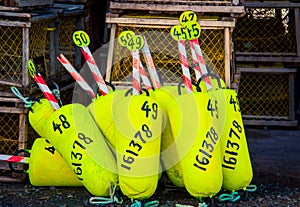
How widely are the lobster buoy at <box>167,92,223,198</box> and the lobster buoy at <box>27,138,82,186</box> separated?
96 centimetres

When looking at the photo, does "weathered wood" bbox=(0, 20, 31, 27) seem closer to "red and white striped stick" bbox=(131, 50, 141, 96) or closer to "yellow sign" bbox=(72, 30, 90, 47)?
"yellow sign" bbox=(72, 30, 90, 47)

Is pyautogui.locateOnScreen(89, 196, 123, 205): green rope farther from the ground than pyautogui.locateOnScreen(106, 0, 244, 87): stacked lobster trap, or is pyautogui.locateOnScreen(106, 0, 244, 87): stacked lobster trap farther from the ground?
pyautogui.locateOnScreen(106, 0, 244, 87): stacked lobster trap

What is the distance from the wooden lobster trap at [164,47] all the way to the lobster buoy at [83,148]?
696mm

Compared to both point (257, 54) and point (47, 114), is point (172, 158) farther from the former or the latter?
point (257, 54)

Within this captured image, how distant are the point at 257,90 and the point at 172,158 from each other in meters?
2.87

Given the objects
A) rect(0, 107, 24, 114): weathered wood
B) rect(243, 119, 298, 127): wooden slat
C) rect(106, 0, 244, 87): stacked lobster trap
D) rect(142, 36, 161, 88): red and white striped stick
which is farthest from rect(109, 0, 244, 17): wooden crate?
rect(243, 119, 298, 127): wooden slat

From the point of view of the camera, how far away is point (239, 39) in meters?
7.97

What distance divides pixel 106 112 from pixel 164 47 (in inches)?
36.2

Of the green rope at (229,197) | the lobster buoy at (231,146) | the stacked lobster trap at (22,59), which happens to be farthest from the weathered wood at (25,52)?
the green rope at (229,197)

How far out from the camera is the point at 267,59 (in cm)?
783

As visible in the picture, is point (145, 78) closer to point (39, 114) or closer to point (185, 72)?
point (185, 72)

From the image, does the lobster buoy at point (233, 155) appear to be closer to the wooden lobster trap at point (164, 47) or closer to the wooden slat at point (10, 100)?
the wooden lobster trap at point (164, 47)

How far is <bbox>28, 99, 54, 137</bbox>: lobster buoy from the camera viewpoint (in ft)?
18.1

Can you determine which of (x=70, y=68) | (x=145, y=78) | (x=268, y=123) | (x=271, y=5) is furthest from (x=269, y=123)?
(x=70, y=68)
